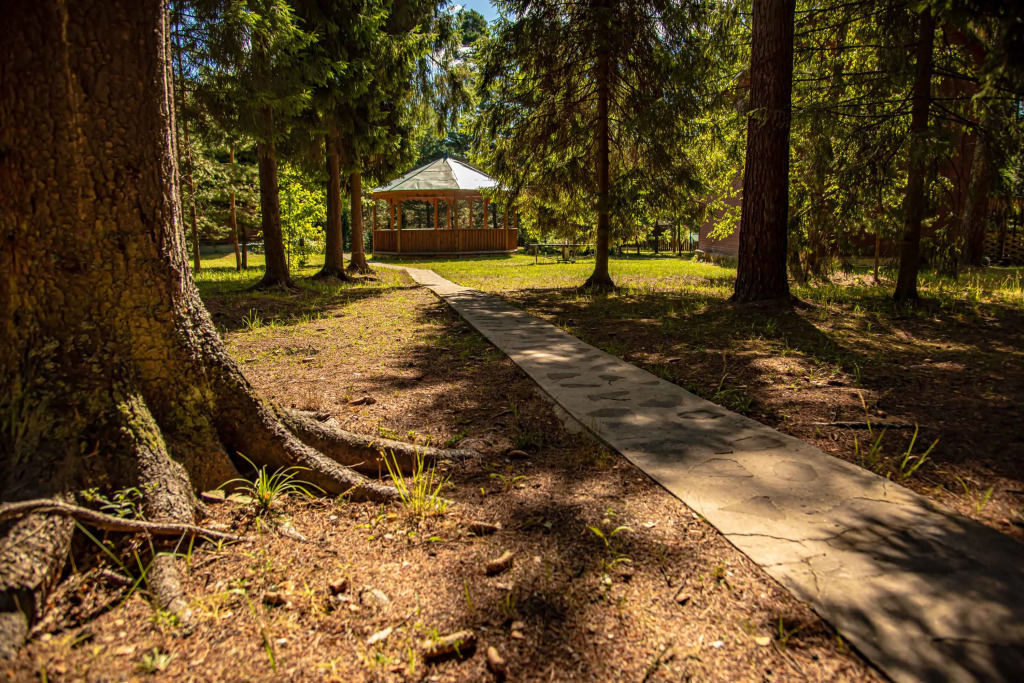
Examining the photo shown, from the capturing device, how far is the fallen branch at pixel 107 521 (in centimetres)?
188

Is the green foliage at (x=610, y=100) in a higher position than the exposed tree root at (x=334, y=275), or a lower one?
higher

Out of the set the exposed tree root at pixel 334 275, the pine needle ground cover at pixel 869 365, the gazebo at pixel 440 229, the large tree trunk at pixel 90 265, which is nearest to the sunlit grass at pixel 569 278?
the pine needle ground cover at pixel 869 365

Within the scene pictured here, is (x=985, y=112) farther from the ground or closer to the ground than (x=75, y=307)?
farther from the ground

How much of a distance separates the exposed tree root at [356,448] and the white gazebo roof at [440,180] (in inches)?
879

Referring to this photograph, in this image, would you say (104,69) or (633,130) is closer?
(104,69)

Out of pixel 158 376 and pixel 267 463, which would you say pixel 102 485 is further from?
pixel 267 463

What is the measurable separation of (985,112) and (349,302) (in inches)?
400

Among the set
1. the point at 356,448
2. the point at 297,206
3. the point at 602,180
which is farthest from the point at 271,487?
the point at 297,206

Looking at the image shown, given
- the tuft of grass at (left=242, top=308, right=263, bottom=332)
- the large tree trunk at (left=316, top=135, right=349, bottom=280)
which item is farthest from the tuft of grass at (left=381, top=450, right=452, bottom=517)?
the large tree trunk at (left=316, top=135, right=349, bottom=280)

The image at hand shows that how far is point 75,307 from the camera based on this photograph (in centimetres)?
232

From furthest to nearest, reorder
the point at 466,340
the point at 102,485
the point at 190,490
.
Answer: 1. the point at 466,340
2. the point at 190,490
3. the point at 102,485

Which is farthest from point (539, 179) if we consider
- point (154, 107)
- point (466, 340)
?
point (154, 107)

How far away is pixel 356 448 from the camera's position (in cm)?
311

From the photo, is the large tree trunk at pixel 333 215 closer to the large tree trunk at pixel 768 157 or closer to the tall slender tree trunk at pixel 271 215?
the tall slender tree trunk at pixel 271 215
